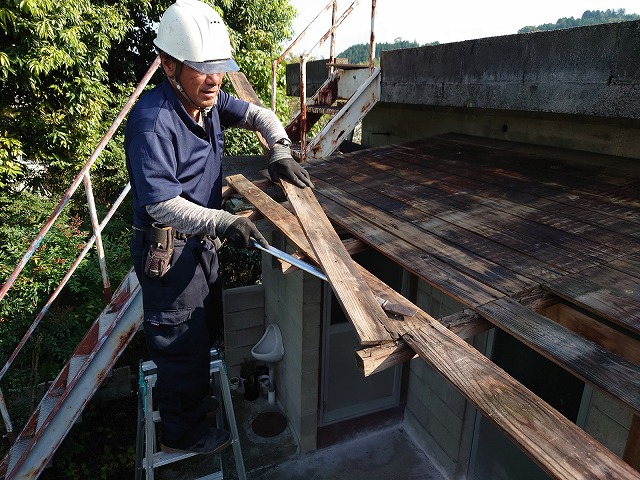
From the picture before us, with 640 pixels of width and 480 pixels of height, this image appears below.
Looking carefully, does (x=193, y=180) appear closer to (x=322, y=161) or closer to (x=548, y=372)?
(x=322, y=161)

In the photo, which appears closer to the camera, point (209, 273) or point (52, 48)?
point (209, 273)

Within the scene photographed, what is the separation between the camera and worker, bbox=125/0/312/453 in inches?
87.4

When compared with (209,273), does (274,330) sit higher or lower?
lower

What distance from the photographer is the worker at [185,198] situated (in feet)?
7.29

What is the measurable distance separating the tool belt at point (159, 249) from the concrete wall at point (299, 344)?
257 centimetres

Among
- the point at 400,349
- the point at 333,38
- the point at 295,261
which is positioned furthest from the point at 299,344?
the point at 333,38

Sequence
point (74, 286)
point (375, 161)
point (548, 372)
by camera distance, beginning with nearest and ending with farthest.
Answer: point (548, 372), point (375, 161), point (74, 286)

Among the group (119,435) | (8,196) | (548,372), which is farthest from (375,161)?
(8,196)

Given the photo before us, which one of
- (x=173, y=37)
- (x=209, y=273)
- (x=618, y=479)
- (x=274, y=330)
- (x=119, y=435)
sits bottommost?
(x=119, y=435)

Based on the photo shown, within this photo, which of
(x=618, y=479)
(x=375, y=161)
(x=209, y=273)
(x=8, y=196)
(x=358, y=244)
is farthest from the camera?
(x=8, y=196)

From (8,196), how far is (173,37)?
932cm

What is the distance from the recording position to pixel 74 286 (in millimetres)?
7137

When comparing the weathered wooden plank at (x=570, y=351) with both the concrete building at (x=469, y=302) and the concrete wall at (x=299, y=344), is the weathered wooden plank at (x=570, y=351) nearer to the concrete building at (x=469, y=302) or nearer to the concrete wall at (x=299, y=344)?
the concrete building at (x=469, y=302)

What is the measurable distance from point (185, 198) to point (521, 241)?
75.8 inches
